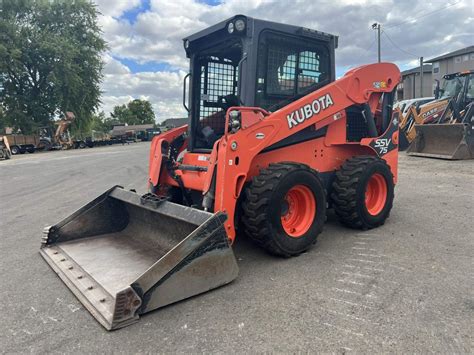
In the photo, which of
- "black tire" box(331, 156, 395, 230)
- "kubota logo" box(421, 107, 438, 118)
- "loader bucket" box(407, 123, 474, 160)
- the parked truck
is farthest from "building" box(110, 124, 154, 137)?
"black tire" box(331, 156, 395, 230)

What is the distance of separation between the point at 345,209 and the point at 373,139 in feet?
4.21

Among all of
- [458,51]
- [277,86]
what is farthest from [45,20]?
[458,51]

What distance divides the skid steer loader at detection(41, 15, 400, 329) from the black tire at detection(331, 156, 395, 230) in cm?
2

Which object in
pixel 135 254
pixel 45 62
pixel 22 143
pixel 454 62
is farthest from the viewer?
pixel 454 62

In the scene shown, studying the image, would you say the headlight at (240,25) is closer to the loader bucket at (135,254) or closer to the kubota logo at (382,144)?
the loader bucket at (135,254)

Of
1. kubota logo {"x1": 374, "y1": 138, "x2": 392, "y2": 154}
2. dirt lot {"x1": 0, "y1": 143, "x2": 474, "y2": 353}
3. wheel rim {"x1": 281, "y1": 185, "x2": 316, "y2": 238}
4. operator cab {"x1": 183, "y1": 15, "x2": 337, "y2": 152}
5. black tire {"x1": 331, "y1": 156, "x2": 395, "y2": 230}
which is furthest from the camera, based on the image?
kubota logo {"x1": 374, "y1": 138, "x2": 392, "y2": 154}

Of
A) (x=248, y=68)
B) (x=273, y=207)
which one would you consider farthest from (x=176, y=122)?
(x=273, y=207)

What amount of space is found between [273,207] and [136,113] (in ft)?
295

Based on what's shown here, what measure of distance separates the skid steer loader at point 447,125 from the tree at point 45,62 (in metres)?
31.5

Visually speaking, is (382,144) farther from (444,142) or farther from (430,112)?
(430,112)

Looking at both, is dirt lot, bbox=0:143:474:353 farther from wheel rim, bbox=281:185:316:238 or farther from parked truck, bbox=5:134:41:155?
parked truck, bbox=5:134:41:155

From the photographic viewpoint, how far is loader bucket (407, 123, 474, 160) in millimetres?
11711

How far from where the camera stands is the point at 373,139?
5.36 m

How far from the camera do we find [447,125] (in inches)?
473
